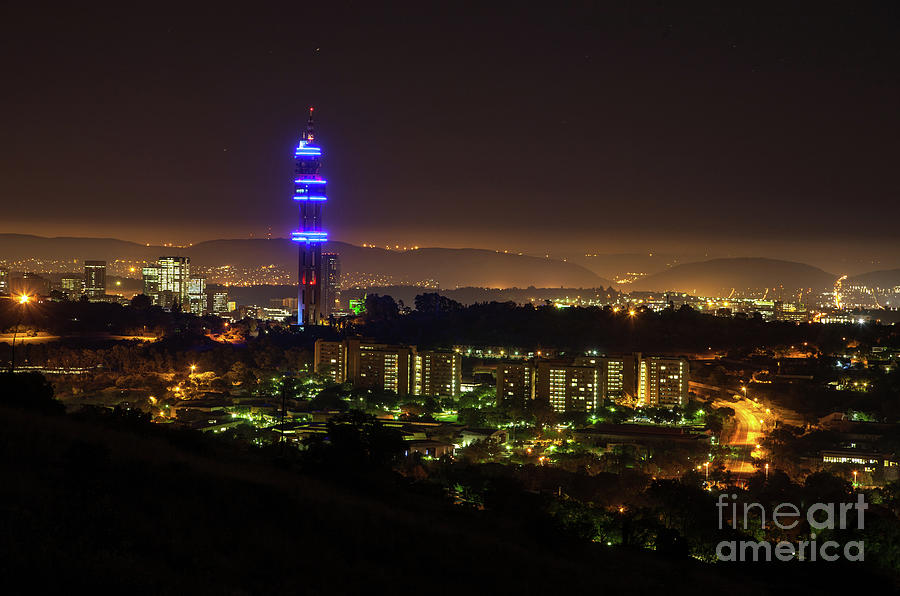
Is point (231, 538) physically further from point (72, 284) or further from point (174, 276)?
point (174, 276)

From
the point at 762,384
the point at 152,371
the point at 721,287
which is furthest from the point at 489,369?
the point at 721,287

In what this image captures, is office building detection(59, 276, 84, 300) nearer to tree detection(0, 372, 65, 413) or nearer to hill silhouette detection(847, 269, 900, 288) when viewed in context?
tree detection(0, 372, 65, 413)

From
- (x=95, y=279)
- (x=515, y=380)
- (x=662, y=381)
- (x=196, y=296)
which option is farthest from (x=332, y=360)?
(x=95, y=279)

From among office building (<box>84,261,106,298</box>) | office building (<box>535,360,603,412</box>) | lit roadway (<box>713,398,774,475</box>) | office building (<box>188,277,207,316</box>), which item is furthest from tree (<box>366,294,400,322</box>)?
office building (<box>84,261,106,298</box>)

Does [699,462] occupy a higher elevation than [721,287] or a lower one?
lower

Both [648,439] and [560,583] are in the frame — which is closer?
[560,583]

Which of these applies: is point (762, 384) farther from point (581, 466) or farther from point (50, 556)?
point (50, 556)

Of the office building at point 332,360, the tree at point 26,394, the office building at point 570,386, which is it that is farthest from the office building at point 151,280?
the tree at point 26,394
